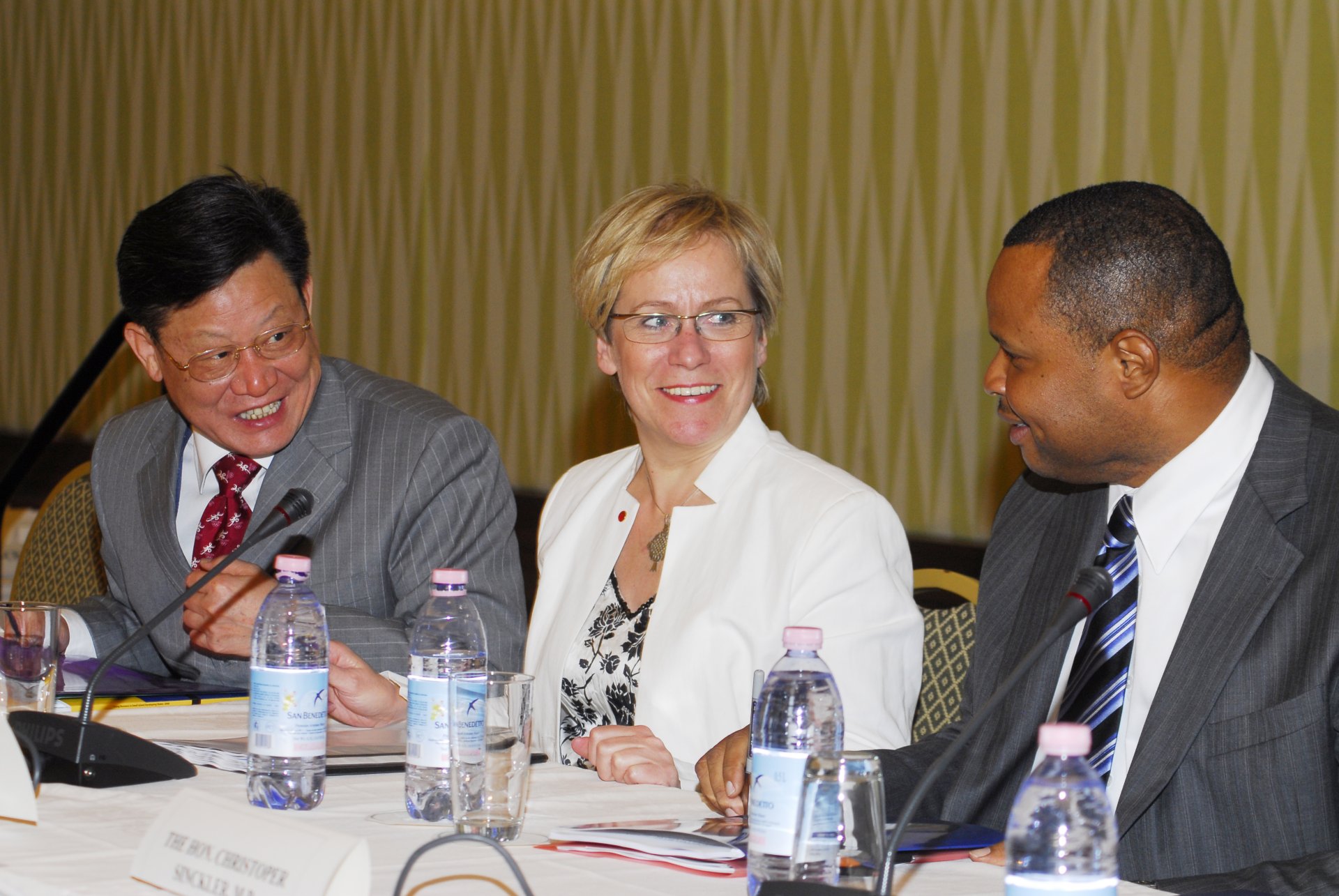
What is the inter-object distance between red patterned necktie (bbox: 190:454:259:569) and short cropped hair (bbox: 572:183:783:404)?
711 mm

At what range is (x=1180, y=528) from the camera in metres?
1.85

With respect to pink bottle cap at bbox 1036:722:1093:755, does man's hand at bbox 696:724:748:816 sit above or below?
below

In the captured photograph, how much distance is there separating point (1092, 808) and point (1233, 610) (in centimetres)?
73

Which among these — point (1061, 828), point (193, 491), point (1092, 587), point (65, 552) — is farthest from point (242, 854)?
point (65, 552)

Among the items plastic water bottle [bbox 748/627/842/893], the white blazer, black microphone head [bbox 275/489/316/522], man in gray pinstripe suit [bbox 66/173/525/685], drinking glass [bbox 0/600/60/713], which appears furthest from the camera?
man in gray pinstripe suit [bbox 66/173/525/685]

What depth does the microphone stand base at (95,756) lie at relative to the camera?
1.68 metres

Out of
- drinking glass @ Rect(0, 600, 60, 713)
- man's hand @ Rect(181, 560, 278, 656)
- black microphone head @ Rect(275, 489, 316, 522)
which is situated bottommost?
drinking glass @ Rect(0, 600, 60, 713)

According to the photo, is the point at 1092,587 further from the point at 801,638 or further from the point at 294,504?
Result: the point at 294,504

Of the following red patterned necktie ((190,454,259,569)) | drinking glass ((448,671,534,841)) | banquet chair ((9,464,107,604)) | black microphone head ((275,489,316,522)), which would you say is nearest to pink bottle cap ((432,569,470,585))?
drinking glass ((448,671,534,841))

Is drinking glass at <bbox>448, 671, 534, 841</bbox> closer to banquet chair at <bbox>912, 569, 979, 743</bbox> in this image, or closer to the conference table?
the conference table

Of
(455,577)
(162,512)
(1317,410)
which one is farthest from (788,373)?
(455,577)

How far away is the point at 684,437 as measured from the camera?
Result: 2.34 m

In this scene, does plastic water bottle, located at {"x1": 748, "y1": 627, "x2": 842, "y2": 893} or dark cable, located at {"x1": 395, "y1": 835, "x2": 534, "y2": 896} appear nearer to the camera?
dark cable, located at {"x1": 395, "y1": 835, "x2": 534, "y2": 896}

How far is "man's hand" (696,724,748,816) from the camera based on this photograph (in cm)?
166
